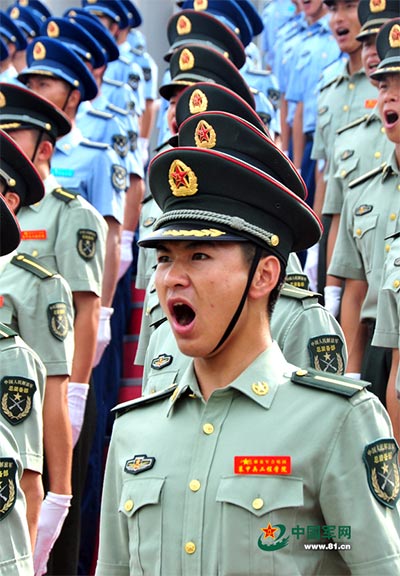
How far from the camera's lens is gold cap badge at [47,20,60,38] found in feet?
26.4

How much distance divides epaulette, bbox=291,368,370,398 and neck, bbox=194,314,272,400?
0.11 metres

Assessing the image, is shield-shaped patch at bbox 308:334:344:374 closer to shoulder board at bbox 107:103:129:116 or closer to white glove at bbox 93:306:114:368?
white glove at bbox 93:306:114:368

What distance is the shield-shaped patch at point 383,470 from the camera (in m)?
2.69

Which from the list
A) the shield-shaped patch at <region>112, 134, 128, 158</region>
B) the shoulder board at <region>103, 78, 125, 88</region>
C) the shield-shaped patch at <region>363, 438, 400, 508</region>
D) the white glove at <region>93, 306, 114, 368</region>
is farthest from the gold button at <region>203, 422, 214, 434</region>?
the shoulder board at <region>103, 78, 125, 88</region>

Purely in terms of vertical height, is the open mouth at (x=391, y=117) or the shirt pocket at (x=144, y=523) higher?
the open mouth at (x=391, y=117)

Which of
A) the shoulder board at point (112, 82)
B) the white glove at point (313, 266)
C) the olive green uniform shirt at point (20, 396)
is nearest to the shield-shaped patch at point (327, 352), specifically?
the olive green uniform shirt at point (20, 396)

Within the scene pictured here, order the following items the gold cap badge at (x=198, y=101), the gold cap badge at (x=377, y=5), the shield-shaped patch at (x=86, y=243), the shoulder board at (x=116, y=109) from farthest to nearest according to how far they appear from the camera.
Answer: the shoulder board at (x=116, y=109), the gold cap badge at (x=377, y=5), the shield-shaped patch at (x=86, y=243), the gold cap badge at (x=198, y=101)

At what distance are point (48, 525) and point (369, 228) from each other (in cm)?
179

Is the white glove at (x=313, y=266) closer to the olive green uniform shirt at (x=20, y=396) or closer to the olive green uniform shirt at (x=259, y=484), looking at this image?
the olive green uniform shirt at (x=20, y=396)

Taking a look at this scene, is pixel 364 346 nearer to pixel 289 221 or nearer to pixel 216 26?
pixel 216 26

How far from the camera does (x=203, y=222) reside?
2.91m

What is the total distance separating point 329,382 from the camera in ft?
9.35

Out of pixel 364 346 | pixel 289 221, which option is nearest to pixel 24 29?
pixel 364 346

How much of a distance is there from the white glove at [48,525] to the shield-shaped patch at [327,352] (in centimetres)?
144
